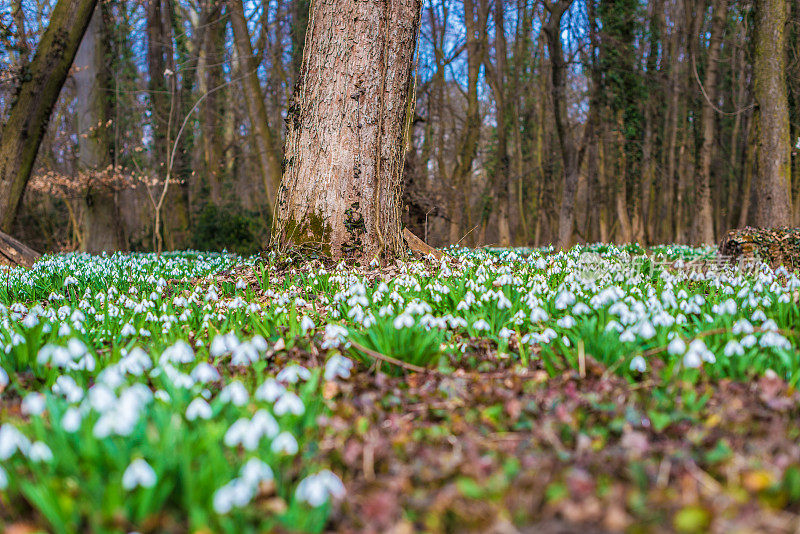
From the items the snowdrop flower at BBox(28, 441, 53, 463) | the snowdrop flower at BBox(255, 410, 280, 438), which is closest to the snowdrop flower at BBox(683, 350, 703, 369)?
the snowdrop flower at BBox(255, 410, 280, 438)

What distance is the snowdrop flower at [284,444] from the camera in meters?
1.53

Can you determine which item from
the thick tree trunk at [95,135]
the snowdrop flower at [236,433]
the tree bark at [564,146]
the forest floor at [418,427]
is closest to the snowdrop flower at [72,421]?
the forest floor at [418,427]

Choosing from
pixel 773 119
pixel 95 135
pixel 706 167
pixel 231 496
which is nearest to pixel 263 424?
pixel 231 496

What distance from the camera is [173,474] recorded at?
150 centimetres

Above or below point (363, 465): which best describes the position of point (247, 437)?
above

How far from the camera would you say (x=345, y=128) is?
16.8ft

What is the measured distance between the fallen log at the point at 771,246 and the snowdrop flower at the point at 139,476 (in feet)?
21.2

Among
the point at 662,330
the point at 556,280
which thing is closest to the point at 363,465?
the point at 662,330

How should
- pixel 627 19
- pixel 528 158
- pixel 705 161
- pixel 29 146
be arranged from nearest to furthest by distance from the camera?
pixel 29 146 < pixel 705 161 < pixel 627 19 < pixel 528 158

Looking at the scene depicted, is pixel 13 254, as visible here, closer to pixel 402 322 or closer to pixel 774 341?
pixel 402 322

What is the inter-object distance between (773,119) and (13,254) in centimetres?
1127

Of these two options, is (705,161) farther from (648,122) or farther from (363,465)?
(363,465)

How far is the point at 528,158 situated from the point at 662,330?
19261mm

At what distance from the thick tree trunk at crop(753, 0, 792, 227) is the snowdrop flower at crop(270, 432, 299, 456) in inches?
347
